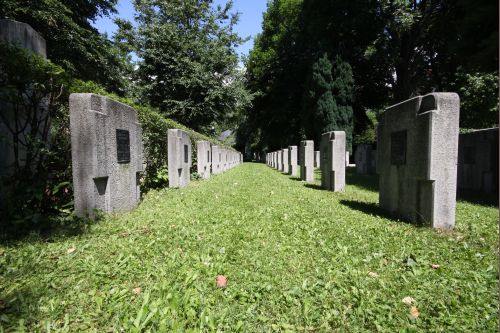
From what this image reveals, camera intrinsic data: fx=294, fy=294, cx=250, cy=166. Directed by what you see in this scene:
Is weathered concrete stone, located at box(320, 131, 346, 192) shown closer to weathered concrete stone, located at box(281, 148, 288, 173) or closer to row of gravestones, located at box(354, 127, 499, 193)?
row of gravestones, located at box(354, 127, 499, 193)

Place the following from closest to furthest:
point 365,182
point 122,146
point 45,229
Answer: point 45,229
point 122,146
point 365,182

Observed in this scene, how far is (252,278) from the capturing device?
2.50 metres

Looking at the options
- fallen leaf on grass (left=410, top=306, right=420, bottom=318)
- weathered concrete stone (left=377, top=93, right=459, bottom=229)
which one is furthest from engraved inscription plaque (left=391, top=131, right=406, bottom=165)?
fallen leaf on grass (left=410, top=306, right=420, bottom=318)

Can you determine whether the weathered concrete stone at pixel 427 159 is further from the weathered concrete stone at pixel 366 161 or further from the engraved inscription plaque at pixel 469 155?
the weathered concrete stone at pixel 366 161

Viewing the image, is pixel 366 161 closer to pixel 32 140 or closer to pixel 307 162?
pixel 307 162

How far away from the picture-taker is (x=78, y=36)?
535 inches

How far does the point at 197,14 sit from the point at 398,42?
15.7 meters

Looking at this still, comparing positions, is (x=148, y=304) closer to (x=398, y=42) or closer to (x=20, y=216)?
(x=20, y=216)

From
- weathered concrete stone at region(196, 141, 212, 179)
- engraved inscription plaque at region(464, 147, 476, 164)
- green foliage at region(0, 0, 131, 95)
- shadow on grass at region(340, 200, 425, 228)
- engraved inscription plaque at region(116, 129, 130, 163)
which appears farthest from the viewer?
green foliage at region(0, 0, 131, 95)

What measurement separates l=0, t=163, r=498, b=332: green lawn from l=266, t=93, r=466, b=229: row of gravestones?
39cm

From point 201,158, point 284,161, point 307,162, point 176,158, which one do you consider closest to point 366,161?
point 284,161

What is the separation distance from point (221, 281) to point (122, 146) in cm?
317

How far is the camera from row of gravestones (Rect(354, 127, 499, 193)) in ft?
27.0

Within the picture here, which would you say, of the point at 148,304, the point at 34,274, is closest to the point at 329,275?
the point at 148,304
